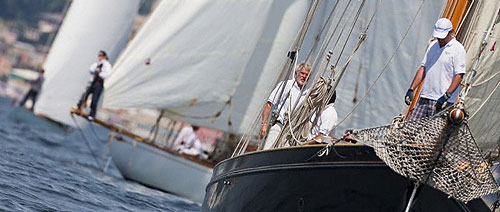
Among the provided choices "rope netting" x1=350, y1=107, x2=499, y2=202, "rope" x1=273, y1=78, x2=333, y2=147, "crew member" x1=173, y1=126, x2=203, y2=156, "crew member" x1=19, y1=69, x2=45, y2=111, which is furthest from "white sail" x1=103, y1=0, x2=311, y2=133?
"rope netting" x1=350, y1=107, x2=499, y2=202

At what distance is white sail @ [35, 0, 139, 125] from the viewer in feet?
94.2

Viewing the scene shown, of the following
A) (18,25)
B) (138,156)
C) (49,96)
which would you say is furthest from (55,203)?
(18,25)

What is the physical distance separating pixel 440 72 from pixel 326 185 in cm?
124

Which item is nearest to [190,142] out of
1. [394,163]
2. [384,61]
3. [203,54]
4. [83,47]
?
[203,54]

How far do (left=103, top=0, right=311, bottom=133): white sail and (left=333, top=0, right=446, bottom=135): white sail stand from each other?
193 cm

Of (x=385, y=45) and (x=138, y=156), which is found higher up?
(x=385, y=45)

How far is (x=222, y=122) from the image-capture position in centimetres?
2302

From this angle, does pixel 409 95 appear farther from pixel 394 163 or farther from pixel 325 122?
pixel 325 122

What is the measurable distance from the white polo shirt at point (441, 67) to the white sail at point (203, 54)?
35.2 feet

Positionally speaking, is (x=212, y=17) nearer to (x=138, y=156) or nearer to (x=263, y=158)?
(x=138, y=156)

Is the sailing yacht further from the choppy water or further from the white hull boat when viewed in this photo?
the white hull boat

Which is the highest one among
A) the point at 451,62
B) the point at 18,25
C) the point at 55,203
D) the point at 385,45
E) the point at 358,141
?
the point at 18,25

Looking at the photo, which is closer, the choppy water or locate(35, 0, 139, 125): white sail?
the choppy water

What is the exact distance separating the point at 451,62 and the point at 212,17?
1132 cm
